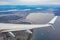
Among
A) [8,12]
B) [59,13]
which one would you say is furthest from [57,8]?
[8,12]

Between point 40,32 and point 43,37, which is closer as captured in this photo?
point 43,37

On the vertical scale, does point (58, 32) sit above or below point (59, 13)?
below

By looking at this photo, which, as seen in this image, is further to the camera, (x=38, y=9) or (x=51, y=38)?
(x=38, y=9)

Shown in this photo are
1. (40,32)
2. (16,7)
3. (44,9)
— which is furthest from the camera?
(44,9)

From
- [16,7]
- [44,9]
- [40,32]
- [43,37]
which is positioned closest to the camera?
[43,37]

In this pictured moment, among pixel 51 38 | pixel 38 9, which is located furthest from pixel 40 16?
pixel 51 38

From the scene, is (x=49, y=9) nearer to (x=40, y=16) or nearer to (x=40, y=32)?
(x=40, y=16)

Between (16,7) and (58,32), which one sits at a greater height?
(16,7)

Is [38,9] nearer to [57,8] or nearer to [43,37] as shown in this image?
[57,8]

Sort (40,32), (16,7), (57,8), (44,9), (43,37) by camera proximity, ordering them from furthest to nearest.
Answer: (44,9), (16,7), (57,8), (40,32), (43,37)
